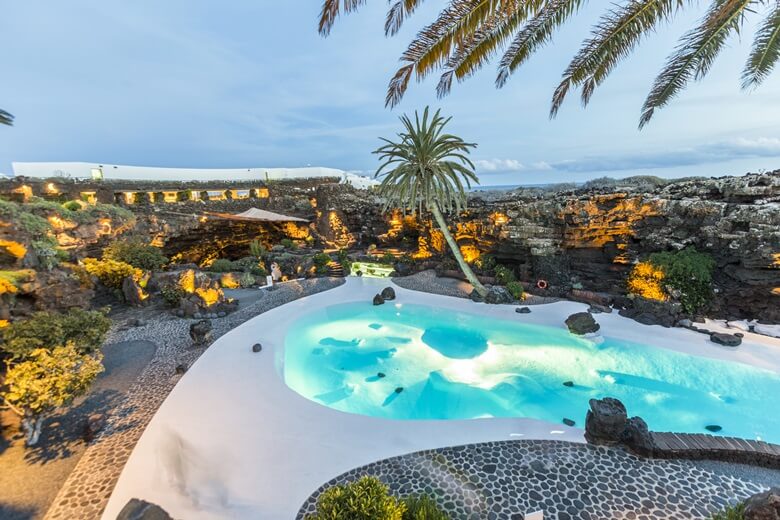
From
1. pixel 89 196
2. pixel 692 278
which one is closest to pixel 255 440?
pixel 692 278

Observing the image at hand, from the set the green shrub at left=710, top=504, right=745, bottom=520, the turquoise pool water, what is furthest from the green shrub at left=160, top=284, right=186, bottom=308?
the green shrub at left=710, top=504, right=745, bottom=520

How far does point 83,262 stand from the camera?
13914 millimetres

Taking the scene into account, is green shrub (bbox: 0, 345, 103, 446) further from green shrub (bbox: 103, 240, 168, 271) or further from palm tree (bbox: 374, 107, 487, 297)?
green shrub (bbox: 103, 240, 168, 271)

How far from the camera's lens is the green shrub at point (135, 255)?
15336mm

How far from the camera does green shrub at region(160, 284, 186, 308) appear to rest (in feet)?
41.9

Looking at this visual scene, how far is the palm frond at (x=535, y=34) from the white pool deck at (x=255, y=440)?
7.63 m

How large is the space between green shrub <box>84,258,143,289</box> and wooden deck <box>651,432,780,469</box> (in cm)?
1846

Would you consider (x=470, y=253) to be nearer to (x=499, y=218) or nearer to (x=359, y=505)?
(x=499, y=218)

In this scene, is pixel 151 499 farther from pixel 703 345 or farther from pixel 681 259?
pixel 681 259

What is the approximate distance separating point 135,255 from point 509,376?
61.4ft

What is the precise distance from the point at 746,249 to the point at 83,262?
2673 centimetres

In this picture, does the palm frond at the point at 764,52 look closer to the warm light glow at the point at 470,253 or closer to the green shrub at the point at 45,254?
the warm light glow at the point at 470,253

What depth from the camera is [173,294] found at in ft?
41.9

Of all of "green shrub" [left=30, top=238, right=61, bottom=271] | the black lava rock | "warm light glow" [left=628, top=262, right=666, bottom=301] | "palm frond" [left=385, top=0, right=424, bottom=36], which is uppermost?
"palm frond" [left=385, top=0, right=424, bottom=36]
